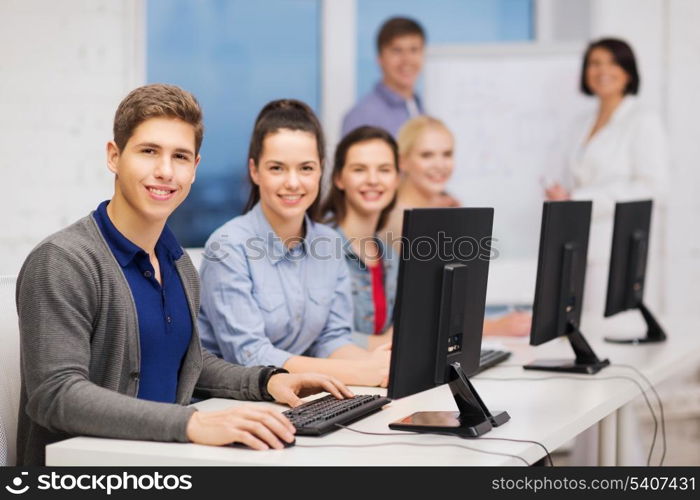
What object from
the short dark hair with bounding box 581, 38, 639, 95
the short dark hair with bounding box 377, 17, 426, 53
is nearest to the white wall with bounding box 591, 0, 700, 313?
the short dark hair with bounding box 581, 38, 639, 95

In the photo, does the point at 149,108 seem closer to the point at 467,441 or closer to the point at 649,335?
the point at 467,441

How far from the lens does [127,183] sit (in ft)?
5.73

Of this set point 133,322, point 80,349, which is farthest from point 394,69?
point 80,349

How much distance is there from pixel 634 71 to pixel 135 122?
3238mm

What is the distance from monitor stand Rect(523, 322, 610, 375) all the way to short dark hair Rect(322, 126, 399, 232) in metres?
0.67

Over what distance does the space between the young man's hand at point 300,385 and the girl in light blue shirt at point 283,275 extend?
0.62ft

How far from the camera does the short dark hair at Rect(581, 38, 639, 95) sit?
4.41 m

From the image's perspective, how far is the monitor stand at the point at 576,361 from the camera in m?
2.52

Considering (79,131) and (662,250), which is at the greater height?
(79,131)

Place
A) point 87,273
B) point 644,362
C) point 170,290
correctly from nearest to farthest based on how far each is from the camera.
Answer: point 87,273 → point 170,290 → point 644,362

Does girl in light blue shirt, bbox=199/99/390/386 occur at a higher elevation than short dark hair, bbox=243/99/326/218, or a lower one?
lower

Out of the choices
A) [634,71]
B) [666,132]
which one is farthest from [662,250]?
[634,71]

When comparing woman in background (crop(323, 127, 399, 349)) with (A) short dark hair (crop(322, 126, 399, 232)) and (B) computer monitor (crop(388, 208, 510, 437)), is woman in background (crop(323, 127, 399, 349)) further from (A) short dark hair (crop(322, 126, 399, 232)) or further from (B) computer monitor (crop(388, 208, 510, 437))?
(B) computer monitor (crop(388, 208, 510, 437))
